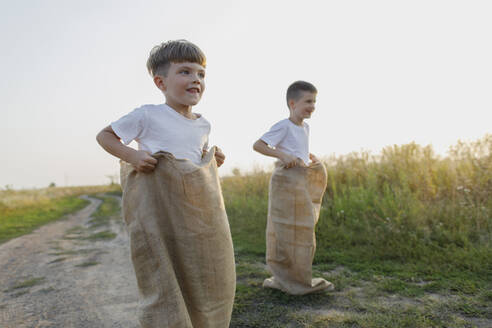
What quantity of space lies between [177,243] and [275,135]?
1744 millimetres

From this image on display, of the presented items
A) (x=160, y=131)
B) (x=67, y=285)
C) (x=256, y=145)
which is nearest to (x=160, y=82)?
(x=160, y=131)

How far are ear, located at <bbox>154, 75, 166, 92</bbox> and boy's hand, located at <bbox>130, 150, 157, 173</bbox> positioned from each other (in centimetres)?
48

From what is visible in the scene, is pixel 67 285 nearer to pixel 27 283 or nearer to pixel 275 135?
pixel 27 283

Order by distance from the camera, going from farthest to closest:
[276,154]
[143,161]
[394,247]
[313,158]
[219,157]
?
[394,247]
[313,158]
[276,154]
[219,157]
[143,161]

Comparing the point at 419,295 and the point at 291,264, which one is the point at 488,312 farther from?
the point at 291,264

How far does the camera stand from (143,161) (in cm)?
177

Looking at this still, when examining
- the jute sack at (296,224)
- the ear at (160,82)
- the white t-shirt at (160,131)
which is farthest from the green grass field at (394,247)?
the ear at (160,82)

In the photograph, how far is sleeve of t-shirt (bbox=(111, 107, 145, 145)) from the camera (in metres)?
1.82

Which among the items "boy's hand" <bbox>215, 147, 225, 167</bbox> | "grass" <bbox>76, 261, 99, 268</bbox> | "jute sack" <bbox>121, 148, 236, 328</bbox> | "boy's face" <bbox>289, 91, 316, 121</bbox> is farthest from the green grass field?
"grass" <bbox>76, 261, 99, 268</bbox>

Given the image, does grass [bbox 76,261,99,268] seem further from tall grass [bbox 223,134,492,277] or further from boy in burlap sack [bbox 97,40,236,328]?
boy in burlap sack [bbox 97,40,236,328]

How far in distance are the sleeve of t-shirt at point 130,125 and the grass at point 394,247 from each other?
179cm

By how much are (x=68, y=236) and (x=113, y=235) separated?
1242mm

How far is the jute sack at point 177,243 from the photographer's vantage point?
5.79ft

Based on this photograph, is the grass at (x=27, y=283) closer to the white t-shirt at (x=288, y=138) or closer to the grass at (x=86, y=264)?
the grass at (x=86, y=264)
